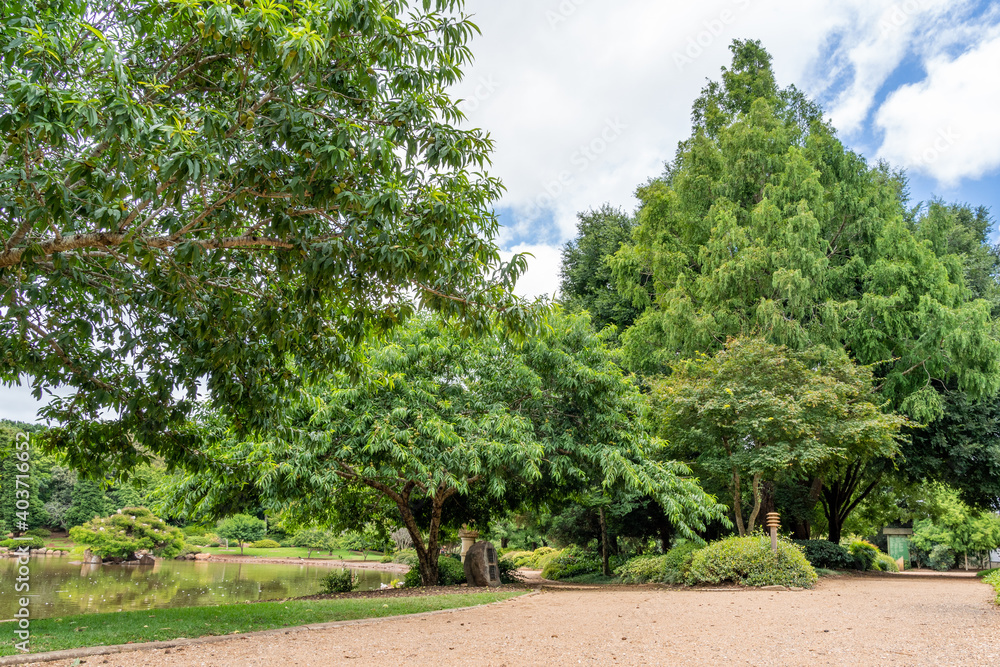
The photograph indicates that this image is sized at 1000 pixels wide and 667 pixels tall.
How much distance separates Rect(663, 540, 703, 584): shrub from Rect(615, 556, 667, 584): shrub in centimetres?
13

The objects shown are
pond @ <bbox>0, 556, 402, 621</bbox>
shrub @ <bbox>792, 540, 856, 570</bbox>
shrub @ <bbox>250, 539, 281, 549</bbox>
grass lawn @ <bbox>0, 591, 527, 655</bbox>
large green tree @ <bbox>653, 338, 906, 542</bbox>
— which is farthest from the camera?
shrub @ <bbox>250, 539, 281, 549</bbox>

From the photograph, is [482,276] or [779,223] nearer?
[482,276]

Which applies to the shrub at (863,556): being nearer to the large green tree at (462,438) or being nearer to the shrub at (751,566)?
the shrub at (751,566)

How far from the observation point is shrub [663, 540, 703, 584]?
1156 cm

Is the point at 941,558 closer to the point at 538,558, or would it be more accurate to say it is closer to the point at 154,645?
the point at 538,558

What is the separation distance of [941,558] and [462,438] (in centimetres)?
3064

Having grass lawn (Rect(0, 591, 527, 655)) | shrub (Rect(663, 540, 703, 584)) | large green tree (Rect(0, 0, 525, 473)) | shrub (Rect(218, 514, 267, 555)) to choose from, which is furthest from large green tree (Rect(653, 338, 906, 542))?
shrub (Rect(218, 514, 267, 555))

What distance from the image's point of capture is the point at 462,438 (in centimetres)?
997

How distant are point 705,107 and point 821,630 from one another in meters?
18.2

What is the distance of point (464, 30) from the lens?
4.79 m

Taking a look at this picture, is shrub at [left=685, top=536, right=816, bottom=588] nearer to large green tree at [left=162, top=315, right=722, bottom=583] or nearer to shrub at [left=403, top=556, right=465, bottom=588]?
large green tree at [left=162, top=315, right=722, bottom=583]

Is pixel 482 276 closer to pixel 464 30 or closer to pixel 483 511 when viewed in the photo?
pixel 464 30

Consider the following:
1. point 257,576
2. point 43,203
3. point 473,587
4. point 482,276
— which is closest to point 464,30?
point 482,276

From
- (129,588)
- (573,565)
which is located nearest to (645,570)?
(573,565)
